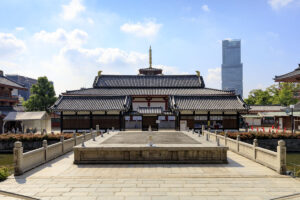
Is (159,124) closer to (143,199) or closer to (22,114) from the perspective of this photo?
(22,114)

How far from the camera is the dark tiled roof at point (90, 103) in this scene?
33.8 m

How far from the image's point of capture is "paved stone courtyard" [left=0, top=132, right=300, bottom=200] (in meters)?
9.34

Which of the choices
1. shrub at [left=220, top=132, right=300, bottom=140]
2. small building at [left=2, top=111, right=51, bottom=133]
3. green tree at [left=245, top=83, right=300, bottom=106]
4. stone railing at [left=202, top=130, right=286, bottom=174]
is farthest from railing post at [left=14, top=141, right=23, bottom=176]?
green tree at [left=245, top=83, right=300, bottom=106]

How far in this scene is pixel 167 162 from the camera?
14.6 m

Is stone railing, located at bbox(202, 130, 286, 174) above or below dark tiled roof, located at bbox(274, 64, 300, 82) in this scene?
below

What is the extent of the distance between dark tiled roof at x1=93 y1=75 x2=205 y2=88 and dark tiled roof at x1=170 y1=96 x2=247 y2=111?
996 cm

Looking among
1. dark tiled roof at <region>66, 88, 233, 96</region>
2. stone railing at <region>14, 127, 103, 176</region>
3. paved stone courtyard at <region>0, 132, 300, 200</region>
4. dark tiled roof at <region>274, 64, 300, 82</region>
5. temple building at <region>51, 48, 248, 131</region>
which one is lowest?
paved stone courtyard at <region>0, 132, 300, 200</region>

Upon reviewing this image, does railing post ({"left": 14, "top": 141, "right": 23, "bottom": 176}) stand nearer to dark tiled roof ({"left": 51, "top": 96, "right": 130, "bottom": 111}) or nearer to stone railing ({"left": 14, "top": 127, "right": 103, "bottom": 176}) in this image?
stone railing ({"left": 14, "top": 127, "right": 103, "bottom": 176})

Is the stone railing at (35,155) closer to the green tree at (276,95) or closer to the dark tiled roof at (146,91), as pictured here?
the dark tiled roof at (146,91)

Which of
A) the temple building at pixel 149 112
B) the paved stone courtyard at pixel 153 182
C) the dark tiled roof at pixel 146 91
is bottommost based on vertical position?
the paved stone courtyard at pixel 153 182

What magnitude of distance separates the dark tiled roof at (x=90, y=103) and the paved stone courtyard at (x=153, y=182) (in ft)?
65.7

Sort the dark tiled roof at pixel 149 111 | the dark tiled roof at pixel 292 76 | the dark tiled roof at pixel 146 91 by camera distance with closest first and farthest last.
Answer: the dark tiled roof at pixel 149 111
the dark tiled roof at pixel 292 76
the dark tiled roof at pixel 146 91

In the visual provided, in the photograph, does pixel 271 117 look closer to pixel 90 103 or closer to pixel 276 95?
pixel 276 95

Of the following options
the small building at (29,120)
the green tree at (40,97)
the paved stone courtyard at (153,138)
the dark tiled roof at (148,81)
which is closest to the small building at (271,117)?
the dark tiled roof at (148,81)
